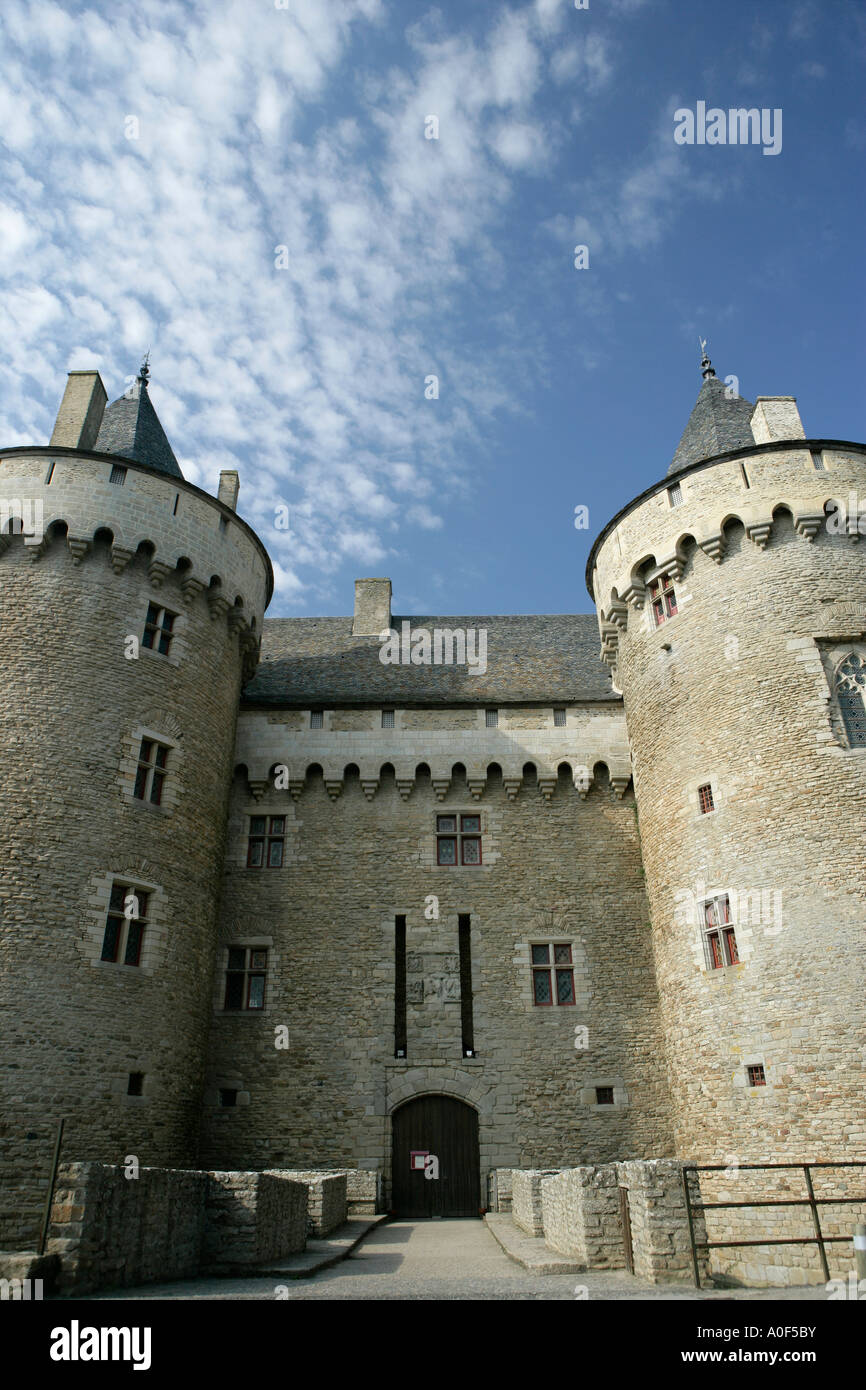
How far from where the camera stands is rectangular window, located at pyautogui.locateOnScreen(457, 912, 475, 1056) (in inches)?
622

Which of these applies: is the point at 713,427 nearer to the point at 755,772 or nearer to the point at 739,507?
the point at 739,507

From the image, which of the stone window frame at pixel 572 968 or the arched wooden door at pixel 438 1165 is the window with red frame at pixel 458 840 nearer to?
the stone window frame at pixel 572 968

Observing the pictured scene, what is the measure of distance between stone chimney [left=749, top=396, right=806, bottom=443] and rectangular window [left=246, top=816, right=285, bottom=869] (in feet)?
40.9

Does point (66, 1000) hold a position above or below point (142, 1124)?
above

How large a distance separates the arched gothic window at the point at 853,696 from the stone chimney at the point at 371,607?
1201 centimetres

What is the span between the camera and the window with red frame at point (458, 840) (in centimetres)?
1738

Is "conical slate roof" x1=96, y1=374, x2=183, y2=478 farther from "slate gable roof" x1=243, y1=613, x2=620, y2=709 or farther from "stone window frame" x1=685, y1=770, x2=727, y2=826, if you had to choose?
"stone window frame" x1=685, y1=770, x2=727, y2=826

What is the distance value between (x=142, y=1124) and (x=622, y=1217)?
7.90 meters

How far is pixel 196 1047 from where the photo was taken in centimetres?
1456

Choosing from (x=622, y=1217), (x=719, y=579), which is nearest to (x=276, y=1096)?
(x=622, y=1217)

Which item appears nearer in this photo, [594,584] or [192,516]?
[192,516]

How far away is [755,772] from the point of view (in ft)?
44.9
